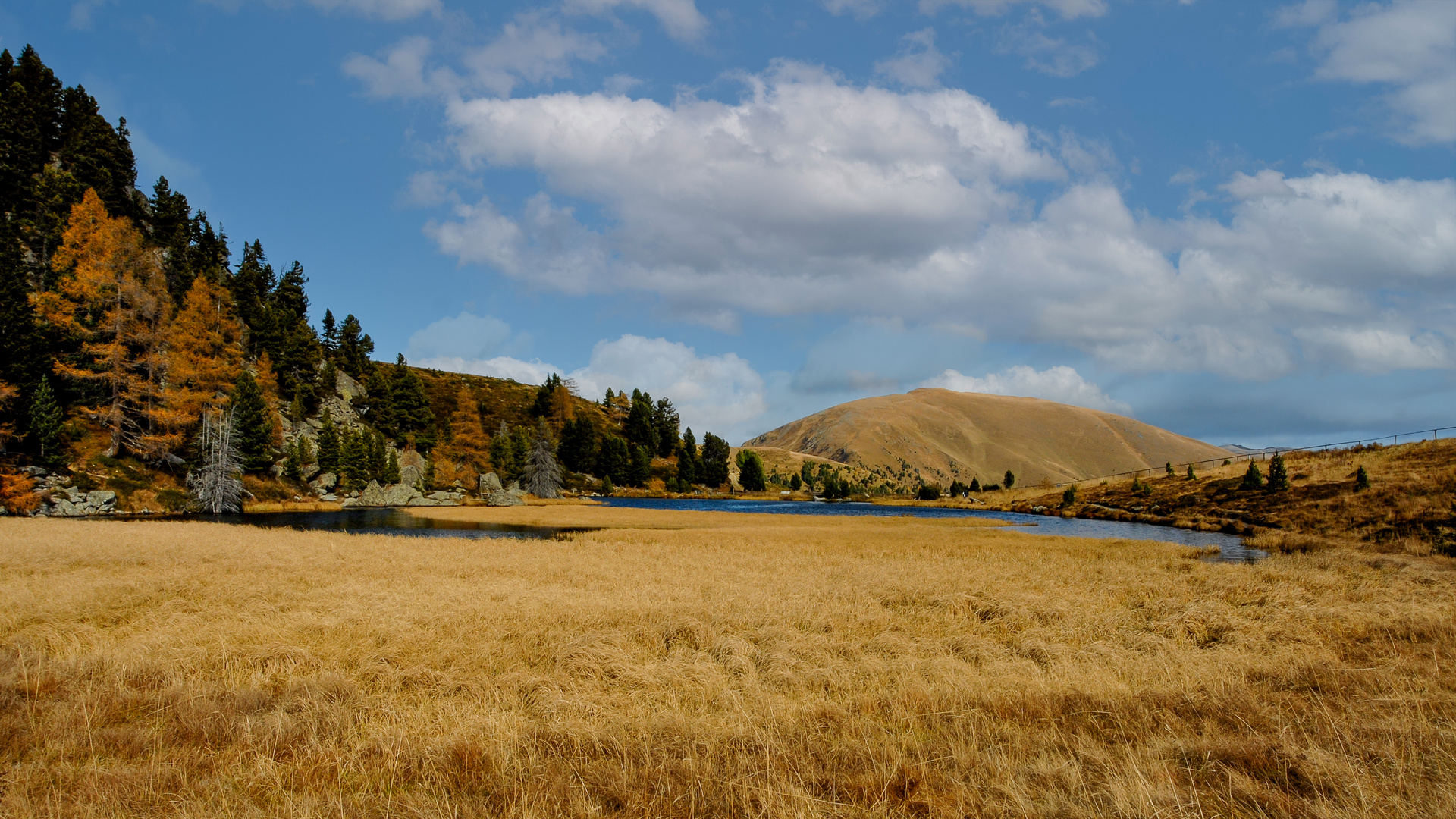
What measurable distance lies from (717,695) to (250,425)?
81147mm

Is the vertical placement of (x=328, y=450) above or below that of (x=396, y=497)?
above

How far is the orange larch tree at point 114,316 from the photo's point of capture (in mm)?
59688

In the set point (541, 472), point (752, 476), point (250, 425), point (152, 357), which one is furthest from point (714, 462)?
point (152, 357)

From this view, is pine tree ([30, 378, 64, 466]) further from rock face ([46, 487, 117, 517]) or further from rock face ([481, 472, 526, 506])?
rock face ([481, 472, 526, 506])

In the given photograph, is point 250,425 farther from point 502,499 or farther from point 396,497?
point 502,499

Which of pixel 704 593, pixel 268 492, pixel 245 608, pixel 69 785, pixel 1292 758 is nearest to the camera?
pixel 69 785

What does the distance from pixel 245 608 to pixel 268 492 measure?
234 feet

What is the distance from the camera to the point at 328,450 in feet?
274

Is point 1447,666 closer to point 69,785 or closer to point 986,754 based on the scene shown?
point 986,754

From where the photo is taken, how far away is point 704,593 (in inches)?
744

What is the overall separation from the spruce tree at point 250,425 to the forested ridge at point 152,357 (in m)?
0.20

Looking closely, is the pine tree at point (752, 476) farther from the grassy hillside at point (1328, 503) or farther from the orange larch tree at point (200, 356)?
the orange larch tree at point (200, 356)

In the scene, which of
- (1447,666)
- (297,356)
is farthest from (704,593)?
(297,356)

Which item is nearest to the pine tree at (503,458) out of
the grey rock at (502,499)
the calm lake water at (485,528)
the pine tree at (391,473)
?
the pine tree at (391,473)
